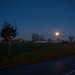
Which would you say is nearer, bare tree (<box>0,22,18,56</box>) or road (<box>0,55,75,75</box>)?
road (<box>0,55,75,75</box>)

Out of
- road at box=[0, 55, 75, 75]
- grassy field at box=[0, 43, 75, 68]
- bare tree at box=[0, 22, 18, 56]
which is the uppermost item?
bare tree at box=[0, 22, 18, 56]

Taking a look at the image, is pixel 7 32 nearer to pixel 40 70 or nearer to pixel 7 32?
pixel 7 32

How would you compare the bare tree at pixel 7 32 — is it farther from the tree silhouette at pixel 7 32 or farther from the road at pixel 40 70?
the road at pixel 40 70

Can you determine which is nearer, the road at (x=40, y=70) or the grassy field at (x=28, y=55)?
the road at (x=40, y=70)

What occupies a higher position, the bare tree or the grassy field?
the bare tree

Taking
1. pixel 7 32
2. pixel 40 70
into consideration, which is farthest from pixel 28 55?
pixel 40 70

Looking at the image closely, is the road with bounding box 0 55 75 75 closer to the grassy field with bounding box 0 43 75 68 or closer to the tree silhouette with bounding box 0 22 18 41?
the grassy field with bounding box 0 43 75 68

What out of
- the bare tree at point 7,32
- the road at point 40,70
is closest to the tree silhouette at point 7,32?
the bare tree at point 7,32

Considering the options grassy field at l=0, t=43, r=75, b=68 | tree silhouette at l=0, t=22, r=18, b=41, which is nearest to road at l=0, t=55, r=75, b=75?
grassy field at l=0, t=43, r=75, b=68

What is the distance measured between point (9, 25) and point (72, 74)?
1338cm

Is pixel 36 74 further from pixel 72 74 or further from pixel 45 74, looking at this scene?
pixel 72 74

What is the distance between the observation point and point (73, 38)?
19288 cm

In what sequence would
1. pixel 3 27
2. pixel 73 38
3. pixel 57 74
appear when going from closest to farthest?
pixel 57 74 → pixel 3 27 → pixel 73 38

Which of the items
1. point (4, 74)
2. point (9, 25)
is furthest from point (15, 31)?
point (4, 74)
